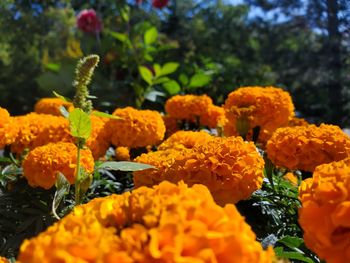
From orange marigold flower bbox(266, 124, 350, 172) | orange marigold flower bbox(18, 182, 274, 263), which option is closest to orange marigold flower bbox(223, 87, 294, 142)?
orange marigold flower bbox(266, 124, 350, 172)

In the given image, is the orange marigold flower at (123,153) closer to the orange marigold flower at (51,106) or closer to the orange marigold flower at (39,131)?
the orange marigold flower at (39,131)

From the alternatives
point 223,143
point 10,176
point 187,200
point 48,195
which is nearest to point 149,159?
point 223,143

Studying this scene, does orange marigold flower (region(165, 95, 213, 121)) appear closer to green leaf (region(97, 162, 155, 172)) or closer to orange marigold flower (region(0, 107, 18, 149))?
orange marigold flower (region(0, 107, 18, 149))

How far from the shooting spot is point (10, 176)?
7.13 ft

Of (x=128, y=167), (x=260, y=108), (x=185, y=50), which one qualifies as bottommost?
(x=185, y=50)

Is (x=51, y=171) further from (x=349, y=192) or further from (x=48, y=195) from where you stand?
(x=349, y=192)

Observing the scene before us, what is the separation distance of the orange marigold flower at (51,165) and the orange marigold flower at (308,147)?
62cm

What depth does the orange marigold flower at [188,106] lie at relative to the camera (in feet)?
9.36

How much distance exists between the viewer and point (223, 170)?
151cm

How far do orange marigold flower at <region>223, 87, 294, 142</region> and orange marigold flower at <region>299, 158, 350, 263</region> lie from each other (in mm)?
1253

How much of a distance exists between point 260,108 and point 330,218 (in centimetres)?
138

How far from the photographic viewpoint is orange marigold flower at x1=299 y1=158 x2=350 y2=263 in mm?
907

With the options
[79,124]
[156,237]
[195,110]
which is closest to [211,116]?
[195,110]

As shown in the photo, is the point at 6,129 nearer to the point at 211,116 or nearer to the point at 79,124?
the point at 79,124
